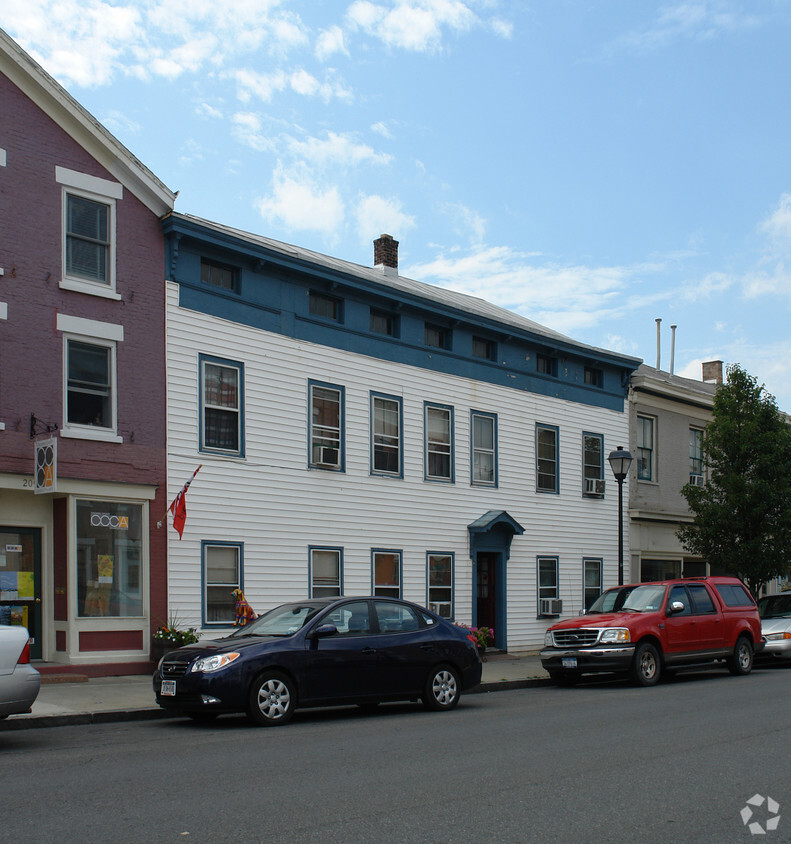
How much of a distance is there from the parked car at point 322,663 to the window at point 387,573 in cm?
750

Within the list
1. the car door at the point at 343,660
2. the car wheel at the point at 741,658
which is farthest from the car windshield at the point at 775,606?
the car door at the point at 343,660

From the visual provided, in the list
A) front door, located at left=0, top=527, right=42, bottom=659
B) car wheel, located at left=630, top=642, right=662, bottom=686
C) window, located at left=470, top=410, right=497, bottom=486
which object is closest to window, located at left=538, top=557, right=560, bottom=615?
window, located at left=470, top=410, right=497, bottom=486

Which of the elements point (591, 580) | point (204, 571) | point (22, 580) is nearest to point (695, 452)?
point (591, 580)

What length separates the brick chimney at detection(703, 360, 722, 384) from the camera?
135 ft

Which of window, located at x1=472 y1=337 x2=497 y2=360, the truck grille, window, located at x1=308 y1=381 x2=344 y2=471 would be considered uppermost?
window, located at x1=472 y1=337 x2=497 y2=360

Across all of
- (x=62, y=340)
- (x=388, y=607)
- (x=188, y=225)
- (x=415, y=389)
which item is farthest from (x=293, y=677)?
(x=415, y=389)

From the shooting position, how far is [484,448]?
2462cm

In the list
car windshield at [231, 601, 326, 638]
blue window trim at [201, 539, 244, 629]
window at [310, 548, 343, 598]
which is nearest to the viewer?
car windshield at [231, 601, 326, 638]

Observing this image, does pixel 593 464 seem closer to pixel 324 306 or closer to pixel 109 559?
pixel 324 306

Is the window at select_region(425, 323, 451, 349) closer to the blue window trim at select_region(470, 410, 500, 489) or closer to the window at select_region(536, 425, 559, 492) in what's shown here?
the blue window trim at select_region(470, 410, 500, 489)

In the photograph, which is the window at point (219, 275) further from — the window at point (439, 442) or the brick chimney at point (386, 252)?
the brick chimney at point (386, 252)

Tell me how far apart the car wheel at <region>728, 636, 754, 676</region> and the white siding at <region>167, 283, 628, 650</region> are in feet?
21.0

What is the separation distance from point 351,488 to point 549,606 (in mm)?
7321

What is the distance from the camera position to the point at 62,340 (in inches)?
658
